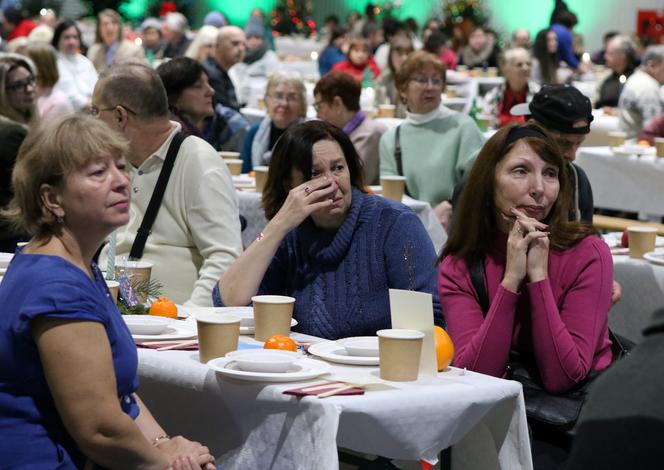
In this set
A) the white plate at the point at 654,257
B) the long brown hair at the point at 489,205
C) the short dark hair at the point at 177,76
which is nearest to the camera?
the long brown hair at the point at 489,205

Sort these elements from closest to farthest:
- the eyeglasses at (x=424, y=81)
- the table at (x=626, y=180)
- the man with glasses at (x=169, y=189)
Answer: the man with glasses at (x=169, y=189)
the eyeglasses at (x=424, y=81)
the table at (x=626, y=180)

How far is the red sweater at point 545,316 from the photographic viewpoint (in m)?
3.10

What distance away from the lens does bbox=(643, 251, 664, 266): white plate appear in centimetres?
468

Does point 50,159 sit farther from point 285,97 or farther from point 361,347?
point 285,97

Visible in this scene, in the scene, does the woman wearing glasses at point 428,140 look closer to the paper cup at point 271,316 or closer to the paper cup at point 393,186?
the paper cup at point 393,186

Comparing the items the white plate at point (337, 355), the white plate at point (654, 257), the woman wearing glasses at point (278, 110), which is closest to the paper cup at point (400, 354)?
the white plate at point (337, 355)

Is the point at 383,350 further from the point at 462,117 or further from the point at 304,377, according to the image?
the point at 462,117

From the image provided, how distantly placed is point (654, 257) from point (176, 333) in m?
2.34

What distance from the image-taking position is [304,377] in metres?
2.62

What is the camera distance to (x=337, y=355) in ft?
9.40

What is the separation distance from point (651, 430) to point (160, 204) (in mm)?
3430

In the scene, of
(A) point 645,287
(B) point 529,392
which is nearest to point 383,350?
(B) point 529,392

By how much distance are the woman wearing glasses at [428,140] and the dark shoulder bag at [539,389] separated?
9.88ft

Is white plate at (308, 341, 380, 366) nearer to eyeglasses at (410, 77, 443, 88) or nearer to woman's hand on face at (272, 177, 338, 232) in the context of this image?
woman's hand on face at (272, 177, 338, 232)
